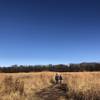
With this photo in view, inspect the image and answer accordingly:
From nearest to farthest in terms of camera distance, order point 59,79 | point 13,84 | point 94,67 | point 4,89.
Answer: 1. point 4,89
2. point 13,84
3. point 59,79
4. point 94,67

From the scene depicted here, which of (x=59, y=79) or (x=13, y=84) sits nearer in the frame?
(x=13, y=84)

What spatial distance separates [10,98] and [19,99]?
0.33 m

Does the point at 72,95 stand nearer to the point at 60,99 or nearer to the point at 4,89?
the point at 60,99

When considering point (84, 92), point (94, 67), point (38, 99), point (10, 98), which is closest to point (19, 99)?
point (10, 98)

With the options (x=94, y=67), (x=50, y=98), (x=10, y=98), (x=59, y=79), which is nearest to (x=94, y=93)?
(x=50, y=98)

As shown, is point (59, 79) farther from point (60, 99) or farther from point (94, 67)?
point (94, 67)

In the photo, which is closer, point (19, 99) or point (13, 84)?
point (19, 99)

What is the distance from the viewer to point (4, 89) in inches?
442

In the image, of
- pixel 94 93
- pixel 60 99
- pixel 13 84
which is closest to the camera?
pixel 94 93

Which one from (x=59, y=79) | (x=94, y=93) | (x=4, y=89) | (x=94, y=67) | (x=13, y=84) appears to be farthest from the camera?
(x=94, y=67)

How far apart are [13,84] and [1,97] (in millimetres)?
2644

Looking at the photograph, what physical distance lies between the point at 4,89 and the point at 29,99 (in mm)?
1932

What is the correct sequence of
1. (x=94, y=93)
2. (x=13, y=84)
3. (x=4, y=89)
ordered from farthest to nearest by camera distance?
(x=13, y=84)
(x=4, y=89)
(x=94, y=93)

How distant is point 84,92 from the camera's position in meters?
9.58
